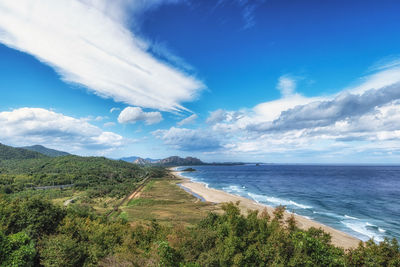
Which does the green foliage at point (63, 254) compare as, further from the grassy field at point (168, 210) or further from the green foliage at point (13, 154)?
the green foliage at point (13, 154)

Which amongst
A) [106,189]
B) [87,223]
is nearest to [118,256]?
[87,223]

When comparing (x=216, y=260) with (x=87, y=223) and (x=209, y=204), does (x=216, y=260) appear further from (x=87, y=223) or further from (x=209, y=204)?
(x=209, y=204)

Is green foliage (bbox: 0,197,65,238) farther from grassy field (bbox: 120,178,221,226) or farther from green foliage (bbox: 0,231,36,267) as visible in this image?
grassy field (bbox: 120,178,221,226)

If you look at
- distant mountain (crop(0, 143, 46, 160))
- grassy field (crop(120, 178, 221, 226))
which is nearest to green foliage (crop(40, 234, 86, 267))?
grassy field (crop(120, 178, 221, 226))

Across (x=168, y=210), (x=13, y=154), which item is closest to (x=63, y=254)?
(x=168, y=210)

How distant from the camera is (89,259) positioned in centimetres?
1656

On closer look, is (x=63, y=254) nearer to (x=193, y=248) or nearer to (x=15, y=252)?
(x=15, y=252)

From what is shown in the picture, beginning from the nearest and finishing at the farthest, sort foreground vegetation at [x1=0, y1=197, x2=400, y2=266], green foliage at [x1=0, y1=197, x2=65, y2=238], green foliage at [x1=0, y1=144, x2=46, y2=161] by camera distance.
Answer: foreground vegetation at [x1=0, y1=197, x2=400, y2=266] < green foliage at [x1=0, y1=197, x2=65, y2=238] < green foliage at [x1=0, y1=144, x2=46, y2=161]

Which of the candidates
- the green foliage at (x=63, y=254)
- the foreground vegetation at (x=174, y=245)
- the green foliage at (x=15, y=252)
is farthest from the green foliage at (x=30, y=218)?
the green foliage at (x=63, y=254)

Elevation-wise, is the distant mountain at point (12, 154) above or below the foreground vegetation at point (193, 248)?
above

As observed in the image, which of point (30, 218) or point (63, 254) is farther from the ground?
point (30, 218)

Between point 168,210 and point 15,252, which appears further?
point 168,210

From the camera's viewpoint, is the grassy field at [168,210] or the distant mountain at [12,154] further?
the distant mountain at [12,154]

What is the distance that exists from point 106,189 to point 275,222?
285 feet
